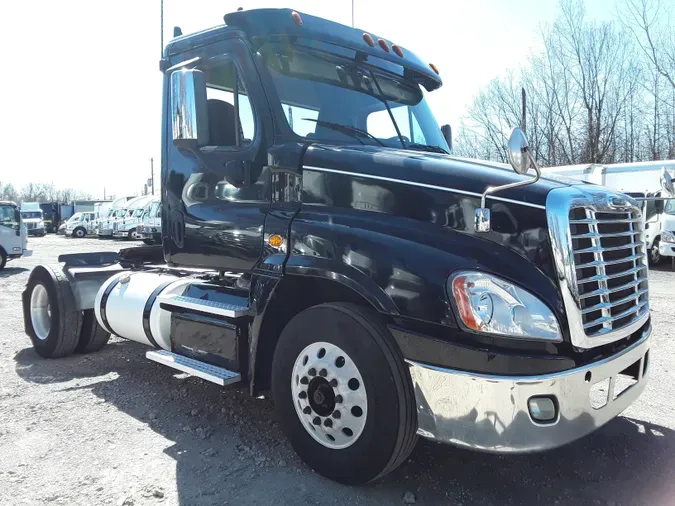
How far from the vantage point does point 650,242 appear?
16516 millimetres

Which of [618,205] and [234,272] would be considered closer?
[618,205]

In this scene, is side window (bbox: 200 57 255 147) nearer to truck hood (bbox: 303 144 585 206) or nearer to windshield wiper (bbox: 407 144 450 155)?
truck hood (bbox: 303 144 585 206)

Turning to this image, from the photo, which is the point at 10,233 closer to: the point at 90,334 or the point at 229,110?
the point at 90,334

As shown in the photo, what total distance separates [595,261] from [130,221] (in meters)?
35.1

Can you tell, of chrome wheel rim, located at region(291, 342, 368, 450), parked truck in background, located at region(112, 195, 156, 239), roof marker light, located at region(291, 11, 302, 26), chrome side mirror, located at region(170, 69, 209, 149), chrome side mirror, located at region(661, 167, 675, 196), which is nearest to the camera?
chrome wheel rim, located at region(291, 342, 368, 450)

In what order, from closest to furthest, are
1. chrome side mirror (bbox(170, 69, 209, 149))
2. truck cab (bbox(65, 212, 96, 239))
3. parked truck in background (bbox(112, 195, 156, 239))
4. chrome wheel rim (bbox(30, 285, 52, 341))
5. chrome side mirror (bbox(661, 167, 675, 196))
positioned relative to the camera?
chrome side mirror (bbox(170, 69, 209, 149)) < chrome side mirror (bbox(661, 167, 675, 196)) < chrome wheel rim (bbox(30, 285, 52, 341)) < parked truck in background (bbox(112, 195, 156, 239)) < truck cab (bbox(65, 212, 96, 239))

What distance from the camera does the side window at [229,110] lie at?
150 inches

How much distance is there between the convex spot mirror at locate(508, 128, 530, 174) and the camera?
9.23 feet

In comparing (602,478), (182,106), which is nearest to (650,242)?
(602,478)

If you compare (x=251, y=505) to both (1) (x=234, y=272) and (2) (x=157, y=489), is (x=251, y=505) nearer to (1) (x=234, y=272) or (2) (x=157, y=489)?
(2) (x=157, y=489)

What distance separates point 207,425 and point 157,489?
937 millimetres

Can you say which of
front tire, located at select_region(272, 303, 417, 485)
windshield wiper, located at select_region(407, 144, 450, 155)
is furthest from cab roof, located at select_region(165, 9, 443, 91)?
front tire, located at select_region(272, 303, 417, 485)

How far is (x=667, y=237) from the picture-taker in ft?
51.2

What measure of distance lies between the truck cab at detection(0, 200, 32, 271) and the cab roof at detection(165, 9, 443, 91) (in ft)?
51.6
